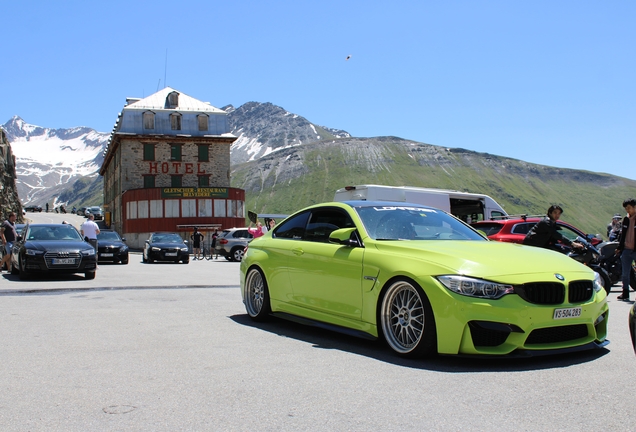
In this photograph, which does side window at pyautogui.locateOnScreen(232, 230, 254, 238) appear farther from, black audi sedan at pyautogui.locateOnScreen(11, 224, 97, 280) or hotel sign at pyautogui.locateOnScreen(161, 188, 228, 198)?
hotel sign at pyautogui.locateOnScreen(161, 188, 228, 198)

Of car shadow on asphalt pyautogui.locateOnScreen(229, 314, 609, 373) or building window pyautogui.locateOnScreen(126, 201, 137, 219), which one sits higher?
building window pyautogui.locateOnScreen(126, 201, 137, 219)

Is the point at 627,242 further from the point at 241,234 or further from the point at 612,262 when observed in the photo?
the point at 241,234

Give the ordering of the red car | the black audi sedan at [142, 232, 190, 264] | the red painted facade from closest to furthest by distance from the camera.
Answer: the red car < the black audi sedan at [142, 232, 190, 264] < the red painted facade

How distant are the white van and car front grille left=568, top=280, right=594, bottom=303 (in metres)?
14.6

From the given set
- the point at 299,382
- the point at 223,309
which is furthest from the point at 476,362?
the point at 223,309

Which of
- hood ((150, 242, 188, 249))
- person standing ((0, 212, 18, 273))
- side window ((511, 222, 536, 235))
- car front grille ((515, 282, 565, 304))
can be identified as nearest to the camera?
car front grille ((515, 282, 565, 304))

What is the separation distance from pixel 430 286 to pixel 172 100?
224 feet

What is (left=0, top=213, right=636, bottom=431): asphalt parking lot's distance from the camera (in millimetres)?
3955

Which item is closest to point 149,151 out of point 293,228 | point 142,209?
point 142,209

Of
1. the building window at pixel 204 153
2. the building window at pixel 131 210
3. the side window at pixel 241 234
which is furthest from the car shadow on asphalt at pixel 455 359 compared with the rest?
the building window at pixel 204 153

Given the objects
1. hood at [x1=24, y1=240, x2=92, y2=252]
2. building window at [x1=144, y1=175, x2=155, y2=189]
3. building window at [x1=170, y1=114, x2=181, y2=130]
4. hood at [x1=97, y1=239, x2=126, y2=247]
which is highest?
building window at [x1=170, y1=114, x2=181, y2=130]

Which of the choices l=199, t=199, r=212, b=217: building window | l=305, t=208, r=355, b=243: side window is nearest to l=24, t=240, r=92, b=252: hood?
l=305, t=208, r=355, b=243: side window

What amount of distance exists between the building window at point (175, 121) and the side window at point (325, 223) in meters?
63.1

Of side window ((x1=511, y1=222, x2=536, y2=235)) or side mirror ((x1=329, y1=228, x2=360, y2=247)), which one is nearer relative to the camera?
side mirror ((x1=329, y1=228, x2=360, y2=247))
